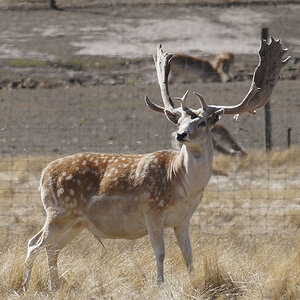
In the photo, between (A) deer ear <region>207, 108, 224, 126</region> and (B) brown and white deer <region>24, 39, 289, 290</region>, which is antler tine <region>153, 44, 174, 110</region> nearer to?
(B) brown and white deer <region>24, 39, 289, 290</region>

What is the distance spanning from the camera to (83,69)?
82.8 ft

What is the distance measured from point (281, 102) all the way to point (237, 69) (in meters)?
3.10

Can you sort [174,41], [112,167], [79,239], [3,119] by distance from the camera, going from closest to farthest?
[112,167] < [79,239] < [3,119] < [174,41]

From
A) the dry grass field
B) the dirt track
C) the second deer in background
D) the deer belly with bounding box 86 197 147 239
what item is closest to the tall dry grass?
the dry grass field

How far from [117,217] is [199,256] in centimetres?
114

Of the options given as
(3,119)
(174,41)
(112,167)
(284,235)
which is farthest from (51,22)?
(112,167)

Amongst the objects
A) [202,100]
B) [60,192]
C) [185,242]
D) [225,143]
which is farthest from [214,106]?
[225,143]

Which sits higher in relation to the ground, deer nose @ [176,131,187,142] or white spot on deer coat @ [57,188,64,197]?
deer nose @ [176,131,187,142]

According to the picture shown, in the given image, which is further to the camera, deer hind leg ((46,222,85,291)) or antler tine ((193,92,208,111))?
deer hind leg ((46,222,85,291))

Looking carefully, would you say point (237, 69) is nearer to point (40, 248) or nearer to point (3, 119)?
point (3, 119)

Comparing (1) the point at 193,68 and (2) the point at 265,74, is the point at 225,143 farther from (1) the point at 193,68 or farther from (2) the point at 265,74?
(2) the point at 265,74

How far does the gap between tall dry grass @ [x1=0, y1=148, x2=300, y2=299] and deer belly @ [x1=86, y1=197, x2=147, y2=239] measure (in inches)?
14.4

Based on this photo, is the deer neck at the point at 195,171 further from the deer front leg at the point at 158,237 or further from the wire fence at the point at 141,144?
the wire fence at the point at 141,144

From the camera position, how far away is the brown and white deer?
8586mm
